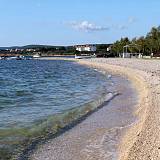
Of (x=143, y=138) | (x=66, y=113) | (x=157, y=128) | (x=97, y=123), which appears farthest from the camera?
(x=66, y=113)

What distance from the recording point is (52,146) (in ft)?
41.8

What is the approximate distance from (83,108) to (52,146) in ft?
29.1

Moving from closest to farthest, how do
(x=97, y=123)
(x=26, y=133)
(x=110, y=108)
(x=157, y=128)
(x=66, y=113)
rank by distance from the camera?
(x=157, y=128) < (x=26, y=133) < (x=97, y=123) < (x=66, y=113) < (x=110, y=108)

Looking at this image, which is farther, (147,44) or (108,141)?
(147,44)

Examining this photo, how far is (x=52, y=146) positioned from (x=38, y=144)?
0.54 meters

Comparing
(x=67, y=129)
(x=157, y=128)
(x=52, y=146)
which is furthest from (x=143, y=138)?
(x=67, y=129)

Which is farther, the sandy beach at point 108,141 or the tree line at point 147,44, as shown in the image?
the tree line at point 147,44

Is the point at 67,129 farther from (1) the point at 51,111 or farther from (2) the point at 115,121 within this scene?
(1) the point at 51,111

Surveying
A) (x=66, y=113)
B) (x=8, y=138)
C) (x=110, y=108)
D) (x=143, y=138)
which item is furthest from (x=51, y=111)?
(x=143, y=138)

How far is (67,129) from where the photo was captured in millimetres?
15477

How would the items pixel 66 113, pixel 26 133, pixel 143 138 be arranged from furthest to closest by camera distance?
1. pixel 66 113
2. pixel 26 133
3. pixel 143 138

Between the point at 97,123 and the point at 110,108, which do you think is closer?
the point at 97,123

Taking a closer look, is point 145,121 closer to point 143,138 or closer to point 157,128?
point 157,128

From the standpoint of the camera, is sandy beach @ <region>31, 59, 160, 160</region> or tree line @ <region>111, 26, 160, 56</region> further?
tree line @ <region>111, 26, 160, 56</region>
